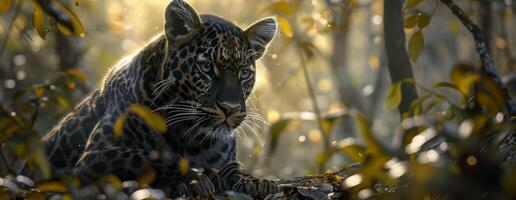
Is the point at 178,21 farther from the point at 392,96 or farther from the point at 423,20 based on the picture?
the point at 392,96

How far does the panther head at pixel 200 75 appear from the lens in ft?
23.9

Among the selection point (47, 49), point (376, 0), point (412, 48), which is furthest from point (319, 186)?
point (47, 49)

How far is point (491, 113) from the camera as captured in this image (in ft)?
13.8

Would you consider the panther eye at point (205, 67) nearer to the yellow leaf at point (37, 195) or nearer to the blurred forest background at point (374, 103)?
the blurred forest background at point (374, 103)

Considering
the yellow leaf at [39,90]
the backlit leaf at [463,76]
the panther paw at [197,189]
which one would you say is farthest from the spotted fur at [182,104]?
the backlit leaf at [463,76]

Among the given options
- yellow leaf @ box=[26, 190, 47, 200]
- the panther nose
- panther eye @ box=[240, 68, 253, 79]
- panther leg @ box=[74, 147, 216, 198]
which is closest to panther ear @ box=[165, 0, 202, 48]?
panther eye @ box=[240, 68, 253, 79]

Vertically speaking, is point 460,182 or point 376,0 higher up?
point 376,0

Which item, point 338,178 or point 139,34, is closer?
point 338,178

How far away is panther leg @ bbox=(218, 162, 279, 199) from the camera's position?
6723 millimetres

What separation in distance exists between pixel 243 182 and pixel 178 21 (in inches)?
59.1

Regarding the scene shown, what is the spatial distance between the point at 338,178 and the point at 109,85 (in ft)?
7.73

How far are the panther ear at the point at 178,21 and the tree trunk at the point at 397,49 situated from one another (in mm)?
2651

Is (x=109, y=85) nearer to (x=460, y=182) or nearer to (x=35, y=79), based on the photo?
(x=460, y=182)

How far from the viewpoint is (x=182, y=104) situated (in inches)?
292
